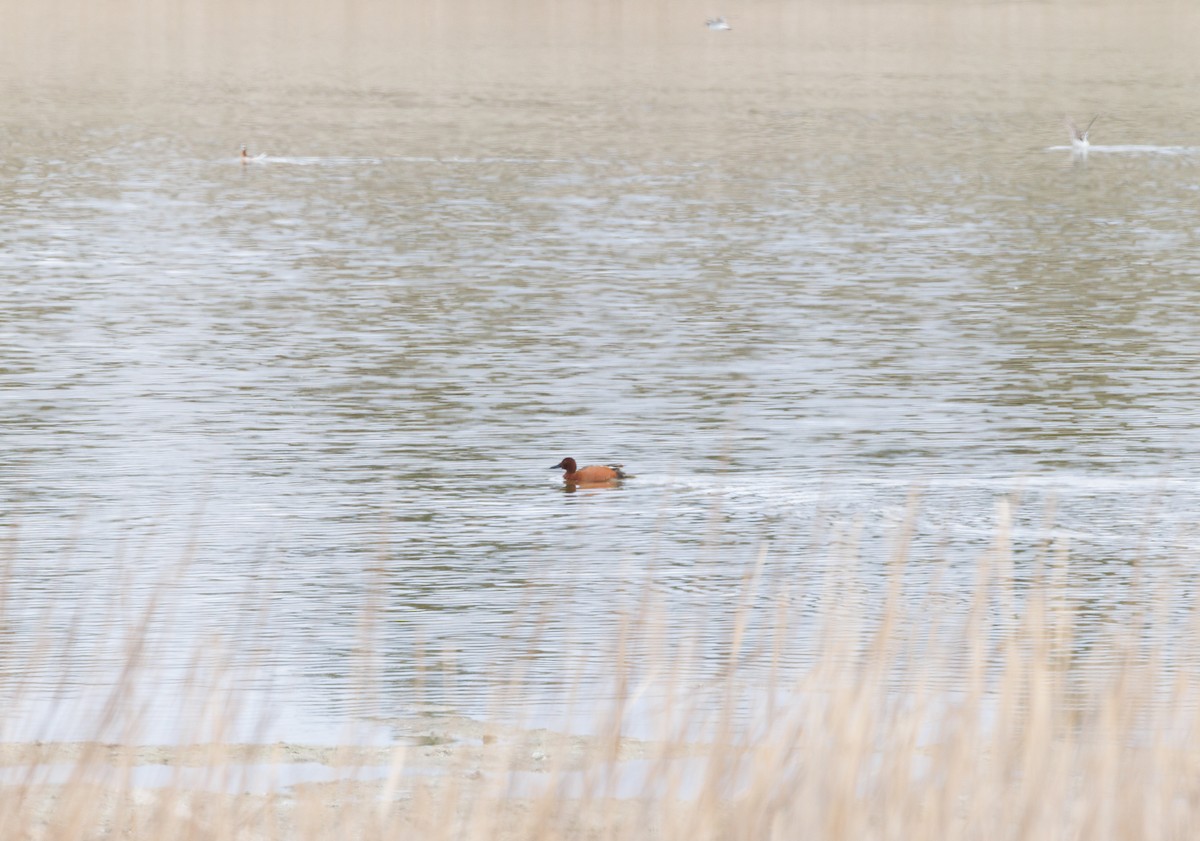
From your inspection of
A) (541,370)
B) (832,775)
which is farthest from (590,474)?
(832,775)

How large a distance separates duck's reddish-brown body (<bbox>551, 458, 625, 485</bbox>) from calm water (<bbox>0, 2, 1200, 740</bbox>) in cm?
41

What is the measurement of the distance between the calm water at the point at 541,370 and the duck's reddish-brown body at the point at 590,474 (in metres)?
0.41

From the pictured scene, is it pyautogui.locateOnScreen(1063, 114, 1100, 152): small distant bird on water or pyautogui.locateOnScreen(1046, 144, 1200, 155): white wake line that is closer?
pyautogui.locateOnScreen(1063, 114, 1100, 152): small distant bird on water

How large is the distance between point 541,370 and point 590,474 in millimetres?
10668

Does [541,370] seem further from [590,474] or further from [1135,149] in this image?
[1135,149]

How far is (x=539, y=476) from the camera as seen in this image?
25328 millimetres

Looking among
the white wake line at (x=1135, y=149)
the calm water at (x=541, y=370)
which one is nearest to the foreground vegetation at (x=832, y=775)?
the calm water at (x=541, y=370)

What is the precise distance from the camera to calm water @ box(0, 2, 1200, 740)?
1873cm

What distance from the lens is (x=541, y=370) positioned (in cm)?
3425

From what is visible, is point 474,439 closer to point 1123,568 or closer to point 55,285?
point 1123,568

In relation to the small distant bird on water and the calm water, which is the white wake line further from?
the calm water

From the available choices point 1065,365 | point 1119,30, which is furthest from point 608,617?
point 1119,30

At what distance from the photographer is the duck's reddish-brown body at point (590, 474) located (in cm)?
2366

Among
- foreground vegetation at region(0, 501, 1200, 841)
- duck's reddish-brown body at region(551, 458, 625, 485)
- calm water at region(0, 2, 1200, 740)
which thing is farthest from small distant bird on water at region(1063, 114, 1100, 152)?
foreground vegetation at region(0, 501, 1200, 841)
